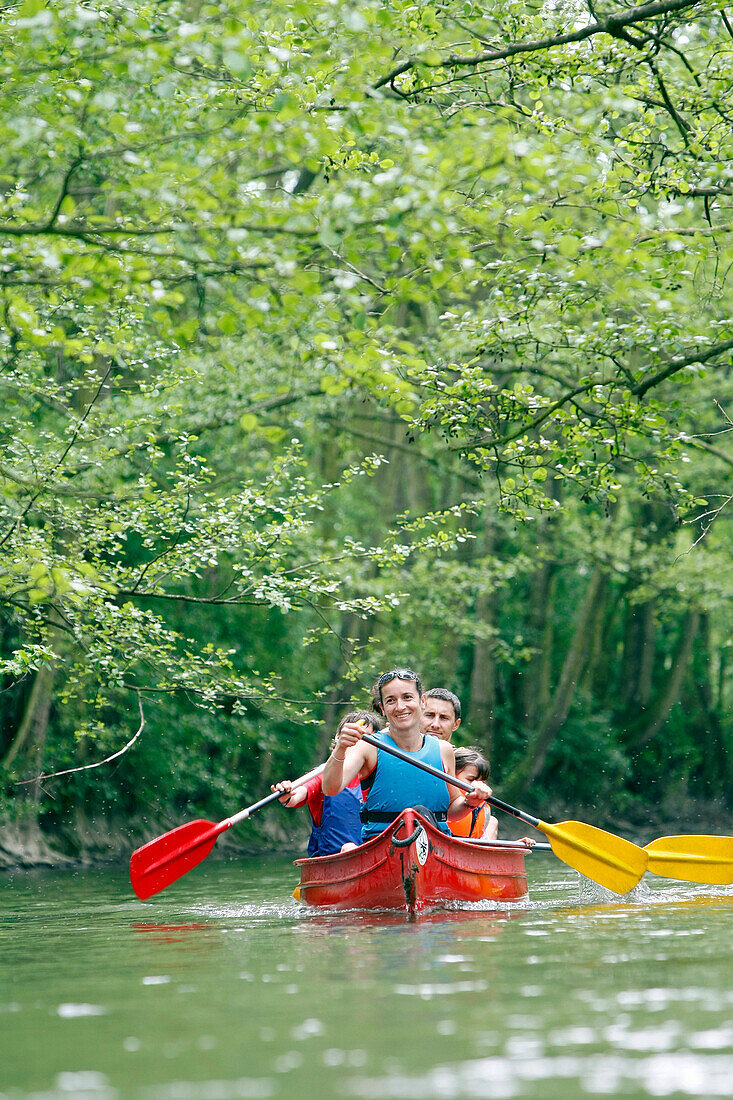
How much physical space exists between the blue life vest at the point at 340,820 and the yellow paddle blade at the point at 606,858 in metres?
1.16

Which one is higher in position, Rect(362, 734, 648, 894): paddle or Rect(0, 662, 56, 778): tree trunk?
Rect(0, 662, 56, 778): tree trunk

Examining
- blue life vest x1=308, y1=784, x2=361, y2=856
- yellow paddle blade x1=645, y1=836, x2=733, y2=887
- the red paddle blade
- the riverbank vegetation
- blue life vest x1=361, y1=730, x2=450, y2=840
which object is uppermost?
the riverbank vegetation

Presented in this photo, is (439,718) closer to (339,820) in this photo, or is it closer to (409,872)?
(339,820)

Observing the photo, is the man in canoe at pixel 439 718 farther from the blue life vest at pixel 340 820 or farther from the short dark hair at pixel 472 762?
the blue life vest at pixel 340 820

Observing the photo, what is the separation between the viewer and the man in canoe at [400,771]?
7.00 metres

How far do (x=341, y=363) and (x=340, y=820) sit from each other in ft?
Answer: 11.4

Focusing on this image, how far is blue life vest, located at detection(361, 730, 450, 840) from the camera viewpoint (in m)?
7.29

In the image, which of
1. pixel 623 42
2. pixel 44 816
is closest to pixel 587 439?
pixel 623 42

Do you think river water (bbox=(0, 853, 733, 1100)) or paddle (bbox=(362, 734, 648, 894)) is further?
paddle (bbox=(362, 734, 648, 894))

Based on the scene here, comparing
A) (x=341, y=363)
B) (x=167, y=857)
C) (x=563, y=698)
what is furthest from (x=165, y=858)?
(x=563, y=698)

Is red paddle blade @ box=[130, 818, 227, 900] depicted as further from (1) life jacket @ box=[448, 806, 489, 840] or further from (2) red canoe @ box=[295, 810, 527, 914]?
(1) life jacket @ box=[448, 806, 489, 840]

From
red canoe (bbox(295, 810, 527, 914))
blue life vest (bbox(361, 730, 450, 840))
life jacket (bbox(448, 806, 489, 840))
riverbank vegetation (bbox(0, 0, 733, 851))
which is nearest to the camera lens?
riverbank vegetation (bbox(0, 0, 733, 851))

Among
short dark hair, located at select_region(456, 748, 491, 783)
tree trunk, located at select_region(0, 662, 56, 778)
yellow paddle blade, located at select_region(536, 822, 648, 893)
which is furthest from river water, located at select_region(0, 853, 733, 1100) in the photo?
tree trunk, located at select_region(0, 662, 56, 778)

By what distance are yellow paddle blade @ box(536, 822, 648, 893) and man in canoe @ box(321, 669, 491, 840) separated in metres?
0.77
